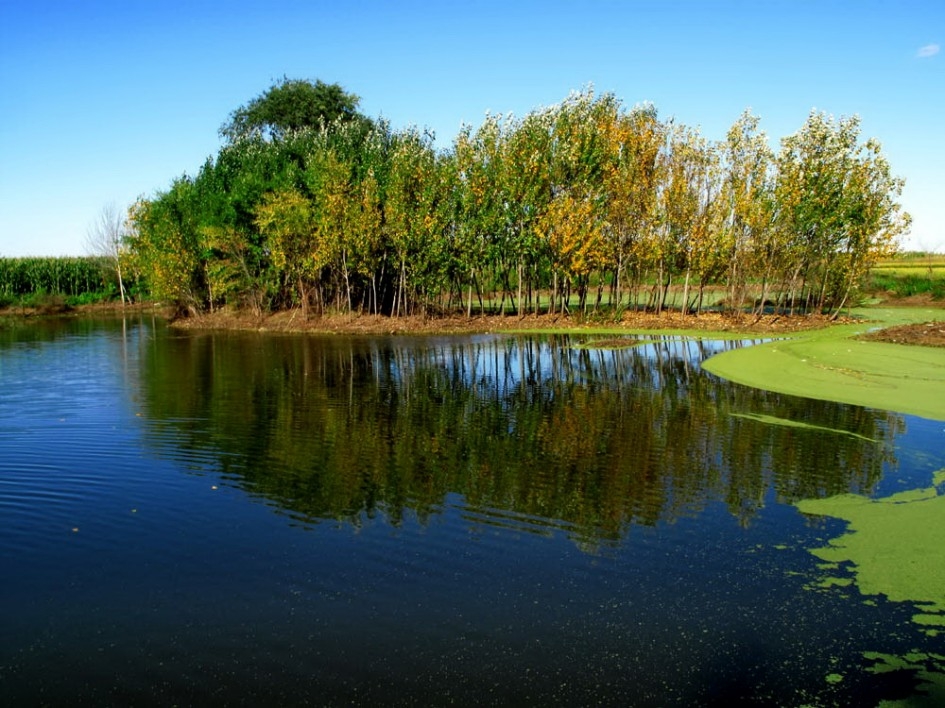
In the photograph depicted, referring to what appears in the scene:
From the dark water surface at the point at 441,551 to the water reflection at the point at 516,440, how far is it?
0.30ft

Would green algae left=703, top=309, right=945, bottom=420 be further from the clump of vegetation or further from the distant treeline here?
the clump of vegetation

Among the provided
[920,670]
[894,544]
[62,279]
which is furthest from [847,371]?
[62,279]

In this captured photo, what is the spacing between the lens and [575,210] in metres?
44.6

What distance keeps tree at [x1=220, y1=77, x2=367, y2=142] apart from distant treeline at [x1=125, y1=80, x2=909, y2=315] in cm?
2105

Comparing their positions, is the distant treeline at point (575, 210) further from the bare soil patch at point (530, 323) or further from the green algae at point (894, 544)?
the green algae at point (894, 544)

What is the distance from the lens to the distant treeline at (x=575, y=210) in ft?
139

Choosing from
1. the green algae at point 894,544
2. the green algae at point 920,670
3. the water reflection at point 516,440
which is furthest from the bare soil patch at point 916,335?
the green algae at point 920,670

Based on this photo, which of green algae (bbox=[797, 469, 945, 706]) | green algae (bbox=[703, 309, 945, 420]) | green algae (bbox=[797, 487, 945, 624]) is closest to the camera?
green algae (bbox=[797, 469, 945, 706])

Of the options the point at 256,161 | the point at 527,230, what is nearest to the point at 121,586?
the point at 527,230

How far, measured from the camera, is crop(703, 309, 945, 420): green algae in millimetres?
19875

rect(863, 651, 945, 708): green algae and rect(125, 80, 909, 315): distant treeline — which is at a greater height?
rect(125, 80, 909, 315): distant treeline

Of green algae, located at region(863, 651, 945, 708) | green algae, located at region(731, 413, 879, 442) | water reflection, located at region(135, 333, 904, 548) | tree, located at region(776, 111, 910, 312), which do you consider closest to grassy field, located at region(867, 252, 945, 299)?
tree, located at region(776, 111, 910, 312)

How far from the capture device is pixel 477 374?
26312 mm

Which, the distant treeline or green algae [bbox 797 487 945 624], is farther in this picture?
the distant treeline
